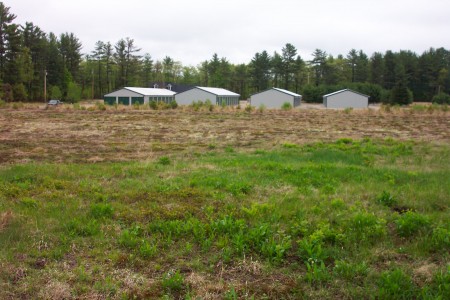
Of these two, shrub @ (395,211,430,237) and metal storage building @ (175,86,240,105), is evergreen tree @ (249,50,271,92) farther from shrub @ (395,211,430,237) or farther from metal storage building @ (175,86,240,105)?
shrub @ (395,211,430,237)

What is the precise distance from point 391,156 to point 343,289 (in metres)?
8.33

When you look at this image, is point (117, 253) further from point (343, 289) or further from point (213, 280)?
point (343, 289)

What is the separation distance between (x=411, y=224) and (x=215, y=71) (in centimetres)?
8399

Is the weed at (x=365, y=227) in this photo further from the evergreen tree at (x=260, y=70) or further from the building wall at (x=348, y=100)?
the evergreen tree at (x=260, y=70)

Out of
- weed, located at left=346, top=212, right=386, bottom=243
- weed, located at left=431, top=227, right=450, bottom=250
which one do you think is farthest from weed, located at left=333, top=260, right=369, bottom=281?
weed, located at left=431, top=227, right=450, bottom=250

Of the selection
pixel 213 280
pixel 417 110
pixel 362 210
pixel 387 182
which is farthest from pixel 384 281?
pixel 417 110

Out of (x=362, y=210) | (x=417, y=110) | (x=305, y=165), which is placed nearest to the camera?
(x=362, y=210)

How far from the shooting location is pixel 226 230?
5.07 meters

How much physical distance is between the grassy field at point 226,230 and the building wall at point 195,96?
149 ft

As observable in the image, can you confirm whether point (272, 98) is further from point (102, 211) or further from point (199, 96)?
point (102, 211)

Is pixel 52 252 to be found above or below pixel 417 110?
below

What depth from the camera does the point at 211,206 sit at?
6.03 metres

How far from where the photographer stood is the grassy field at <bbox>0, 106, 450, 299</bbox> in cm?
380

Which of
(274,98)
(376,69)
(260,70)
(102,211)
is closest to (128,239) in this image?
(102,211)
